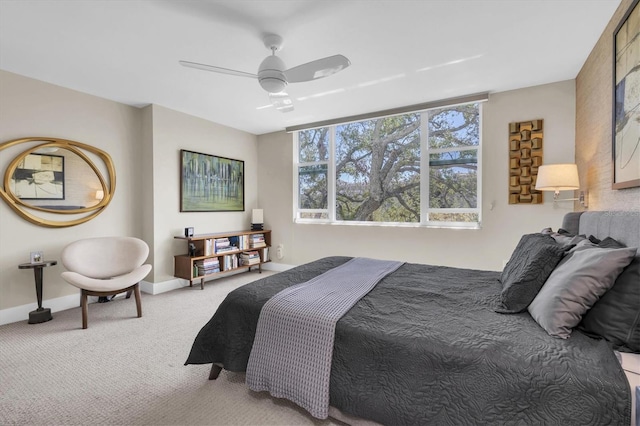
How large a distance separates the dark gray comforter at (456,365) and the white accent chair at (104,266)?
1.83 m

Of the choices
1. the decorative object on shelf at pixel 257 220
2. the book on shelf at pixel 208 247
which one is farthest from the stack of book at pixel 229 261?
the decorative object on shelf at pixel 257 220

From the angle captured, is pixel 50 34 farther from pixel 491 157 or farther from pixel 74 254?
pixel 491 157

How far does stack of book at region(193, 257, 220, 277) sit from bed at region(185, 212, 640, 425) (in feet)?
8.05

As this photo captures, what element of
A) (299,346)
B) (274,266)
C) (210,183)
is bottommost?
(274,266)

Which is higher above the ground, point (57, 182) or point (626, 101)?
point (626, 101)

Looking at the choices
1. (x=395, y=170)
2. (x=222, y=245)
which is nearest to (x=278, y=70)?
(x=395, y=170)

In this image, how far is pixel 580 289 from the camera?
4.06 ft

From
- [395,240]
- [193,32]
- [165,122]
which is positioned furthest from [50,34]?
[395,240]

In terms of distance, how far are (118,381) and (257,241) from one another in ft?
10.3

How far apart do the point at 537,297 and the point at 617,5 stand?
7.11 ft

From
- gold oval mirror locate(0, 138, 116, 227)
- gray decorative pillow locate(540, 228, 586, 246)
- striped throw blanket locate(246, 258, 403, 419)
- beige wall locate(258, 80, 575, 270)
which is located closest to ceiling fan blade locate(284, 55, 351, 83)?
striped throw blanket locate(246, 258, 403, 419)

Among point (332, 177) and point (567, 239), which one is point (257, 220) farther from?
point (567, 239)

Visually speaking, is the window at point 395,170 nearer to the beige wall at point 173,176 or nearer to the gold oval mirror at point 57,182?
the beige wall at point 173,176

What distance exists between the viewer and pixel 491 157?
141 inches
